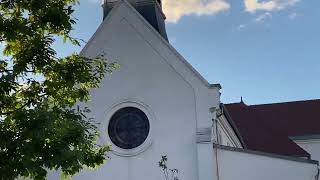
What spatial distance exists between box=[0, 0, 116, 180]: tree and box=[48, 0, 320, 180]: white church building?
26.1 ft

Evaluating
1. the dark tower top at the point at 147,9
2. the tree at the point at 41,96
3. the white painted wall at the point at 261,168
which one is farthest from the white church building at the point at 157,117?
the tree at the point at 41,96

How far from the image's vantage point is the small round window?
20.2 m

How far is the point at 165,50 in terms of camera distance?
20.5 metres

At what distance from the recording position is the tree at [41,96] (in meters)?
9.63

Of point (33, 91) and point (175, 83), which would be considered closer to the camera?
point (33, 91)

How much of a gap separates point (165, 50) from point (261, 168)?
5.48 meters

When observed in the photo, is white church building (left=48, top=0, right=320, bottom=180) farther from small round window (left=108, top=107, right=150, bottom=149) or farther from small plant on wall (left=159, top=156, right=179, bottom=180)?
small plant on wall (left=159, top=156, right=179, bottom=180)

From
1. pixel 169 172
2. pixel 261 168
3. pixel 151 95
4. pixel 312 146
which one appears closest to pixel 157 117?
pixel 151 95

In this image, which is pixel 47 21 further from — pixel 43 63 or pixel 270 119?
pixel 270 119

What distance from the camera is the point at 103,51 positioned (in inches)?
825

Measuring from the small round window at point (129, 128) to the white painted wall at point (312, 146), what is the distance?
22296 millimetres

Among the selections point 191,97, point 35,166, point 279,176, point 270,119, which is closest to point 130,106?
point 191,97

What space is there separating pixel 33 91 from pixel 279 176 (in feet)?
36.7

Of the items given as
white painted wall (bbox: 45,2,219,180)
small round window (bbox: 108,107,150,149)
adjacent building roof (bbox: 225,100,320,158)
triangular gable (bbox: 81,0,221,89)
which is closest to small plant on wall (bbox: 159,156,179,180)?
white painted wall (bbox: 45,2,219,180)
